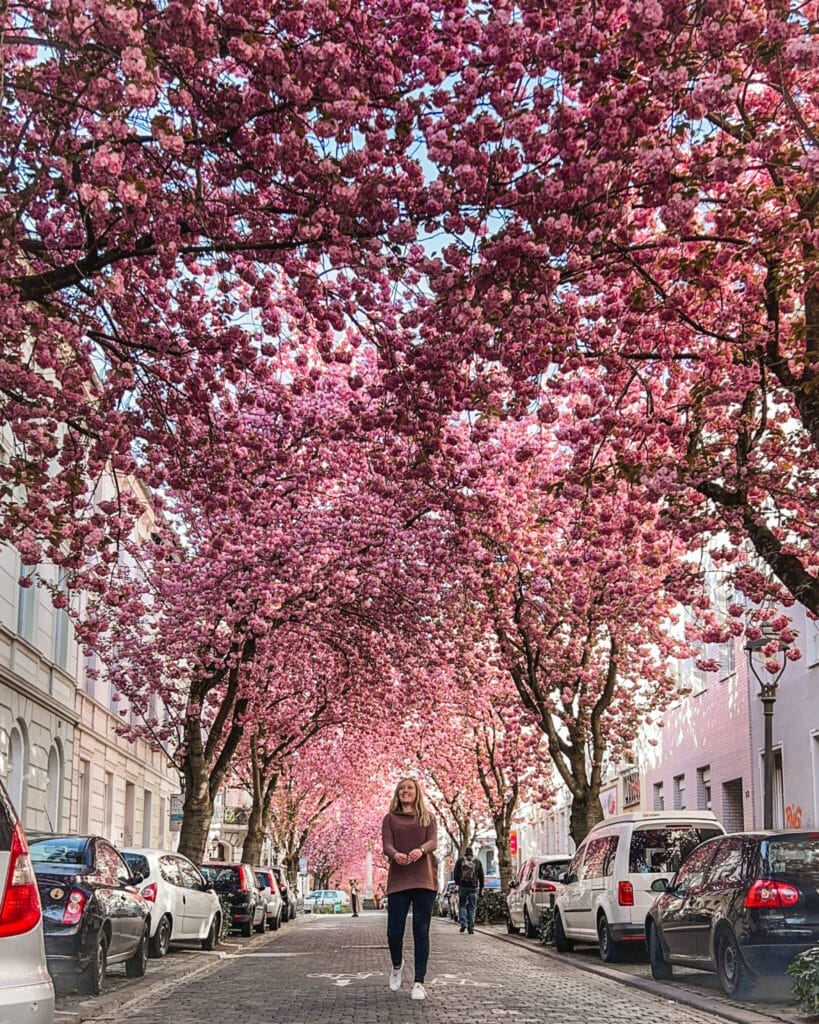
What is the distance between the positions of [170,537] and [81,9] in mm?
17230

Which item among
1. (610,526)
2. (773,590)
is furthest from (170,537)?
(773,590)

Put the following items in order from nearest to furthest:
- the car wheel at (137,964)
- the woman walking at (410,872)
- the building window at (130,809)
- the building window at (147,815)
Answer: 1. the woman walking at (410,872)
2. the car wheel at (137,964)
3. the building window at (130,809)
4. the building window at (147,815)

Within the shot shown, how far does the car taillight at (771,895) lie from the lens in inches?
453

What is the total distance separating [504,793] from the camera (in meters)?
45.2

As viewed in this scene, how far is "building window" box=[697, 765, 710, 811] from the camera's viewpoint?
30969mm

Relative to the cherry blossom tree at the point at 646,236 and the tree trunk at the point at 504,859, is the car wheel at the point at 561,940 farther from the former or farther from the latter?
the tree trunk at the point at 504,859

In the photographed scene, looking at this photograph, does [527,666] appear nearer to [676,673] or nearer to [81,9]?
[676,673]

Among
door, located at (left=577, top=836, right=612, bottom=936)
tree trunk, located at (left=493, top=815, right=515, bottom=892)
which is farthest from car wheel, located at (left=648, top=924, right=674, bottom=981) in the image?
tree trunk, located at (left=493, top=815, right=515, bottom=892)

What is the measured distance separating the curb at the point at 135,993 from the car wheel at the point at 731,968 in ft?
16.8

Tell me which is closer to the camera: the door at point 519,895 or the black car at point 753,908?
the black car at point 753,908

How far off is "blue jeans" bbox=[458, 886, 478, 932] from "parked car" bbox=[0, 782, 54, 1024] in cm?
2618

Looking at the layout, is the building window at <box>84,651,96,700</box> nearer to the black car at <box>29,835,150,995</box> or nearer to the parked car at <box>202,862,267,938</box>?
the parked car at <box>202,862,267,938</box>

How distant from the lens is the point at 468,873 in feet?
102

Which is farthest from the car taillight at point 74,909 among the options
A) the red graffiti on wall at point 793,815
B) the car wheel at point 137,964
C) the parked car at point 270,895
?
the parked car at point 270,895
